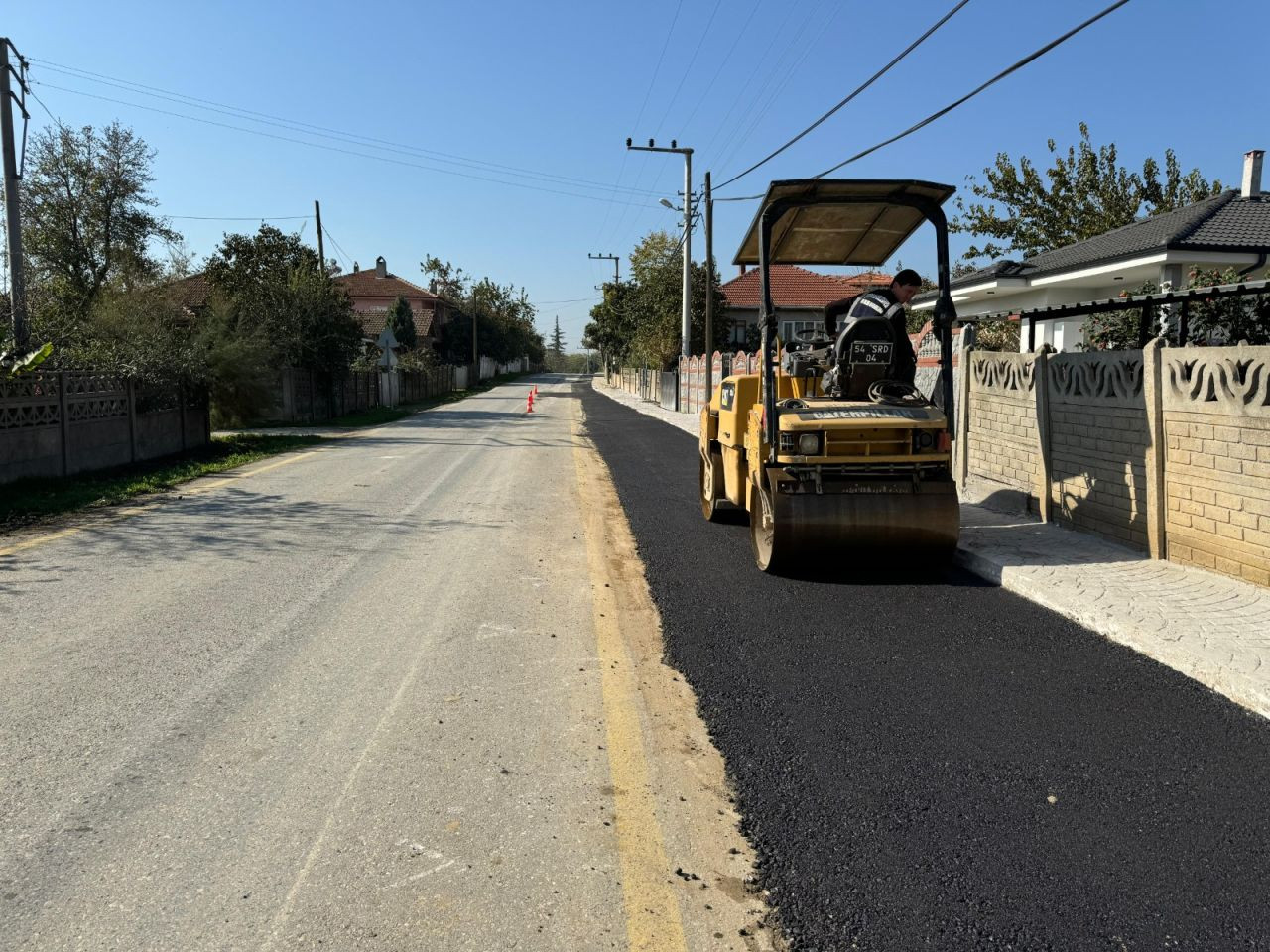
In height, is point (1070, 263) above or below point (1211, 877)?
above

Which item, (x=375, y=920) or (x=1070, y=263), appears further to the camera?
(x=1070, y=263)

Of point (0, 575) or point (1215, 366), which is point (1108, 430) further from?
point (0, 575)

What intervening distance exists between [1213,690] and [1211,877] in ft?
6.87

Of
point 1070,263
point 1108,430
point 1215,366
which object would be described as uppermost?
point 1070,263

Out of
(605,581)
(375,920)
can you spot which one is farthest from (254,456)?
(375,920)

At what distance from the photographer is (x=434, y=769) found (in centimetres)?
385

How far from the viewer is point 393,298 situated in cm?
7638

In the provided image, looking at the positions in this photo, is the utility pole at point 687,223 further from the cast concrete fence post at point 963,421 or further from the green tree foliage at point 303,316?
the cast concrete fence post at point 963,421

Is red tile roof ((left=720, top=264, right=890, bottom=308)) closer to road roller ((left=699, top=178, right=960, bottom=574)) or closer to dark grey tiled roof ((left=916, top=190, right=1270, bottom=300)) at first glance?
dark grey tiled roof ((left=916, top=190, right=1270, bottom=300))

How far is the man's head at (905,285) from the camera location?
7281 millimetres

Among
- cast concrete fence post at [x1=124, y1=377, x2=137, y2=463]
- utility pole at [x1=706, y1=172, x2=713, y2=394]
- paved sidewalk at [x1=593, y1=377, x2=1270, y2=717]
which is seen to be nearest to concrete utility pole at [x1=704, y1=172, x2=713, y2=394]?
utility pole at [x1=706, y1=172, x2=713, y2=394]

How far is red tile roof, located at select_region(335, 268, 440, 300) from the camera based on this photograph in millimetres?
76713

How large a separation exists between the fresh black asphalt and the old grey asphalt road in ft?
0.92

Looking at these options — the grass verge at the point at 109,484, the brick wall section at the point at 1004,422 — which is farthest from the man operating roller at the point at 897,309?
the grass verge at the point at 109,484
